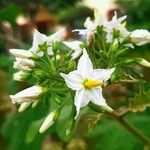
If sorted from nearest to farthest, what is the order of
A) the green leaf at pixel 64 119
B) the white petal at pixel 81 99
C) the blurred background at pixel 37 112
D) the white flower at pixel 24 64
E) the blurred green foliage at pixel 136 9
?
the white petal at pixel 81 99, the white flower at pixel 24 64, the green leaf at pixel 64 119, the blurred background at pixel 37 112, the blurred green foliage at pixel 136 9

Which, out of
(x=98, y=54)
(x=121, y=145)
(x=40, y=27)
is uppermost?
(x=98, y=54)

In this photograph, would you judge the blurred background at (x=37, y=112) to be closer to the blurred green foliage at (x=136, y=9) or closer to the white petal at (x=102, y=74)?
the blurred green foliage at (x=136, y=9)

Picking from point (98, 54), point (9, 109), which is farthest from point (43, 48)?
point (9, 109)

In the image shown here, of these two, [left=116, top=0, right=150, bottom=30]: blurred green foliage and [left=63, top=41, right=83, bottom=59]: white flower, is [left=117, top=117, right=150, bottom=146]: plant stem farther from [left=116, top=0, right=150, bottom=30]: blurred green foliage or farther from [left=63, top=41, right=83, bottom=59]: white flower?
[left=116, top=0, right=150, bottom=30]: blurred green foliage

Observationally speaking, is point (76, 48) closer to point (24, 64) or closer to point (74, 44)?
point (74, 44)

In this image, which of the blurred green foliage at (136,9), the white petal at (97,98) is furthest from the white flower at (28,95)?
the blurred green foliage at (136,9)

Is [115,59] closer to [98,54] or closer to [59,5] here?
[98,54]
